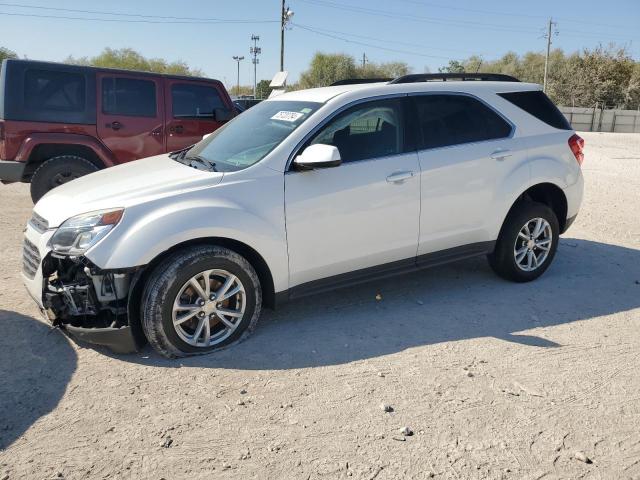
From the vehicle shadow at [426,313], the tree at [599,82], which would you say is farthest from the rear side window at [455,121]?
the tree at [599,82]

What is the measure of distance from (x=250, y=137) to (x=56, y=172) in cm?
396

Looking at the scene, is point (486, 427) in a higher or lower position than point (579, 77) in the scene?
lower

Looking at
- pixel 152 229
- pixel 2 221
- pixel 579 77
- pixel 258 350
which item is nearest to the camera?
pixel 152 229

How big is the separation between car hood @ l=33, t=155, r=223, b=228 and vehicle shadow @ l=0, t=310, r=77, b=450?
0.87 metres

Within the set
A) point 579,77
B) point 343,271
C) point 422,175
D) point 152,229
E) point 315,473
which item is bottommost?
point 315,473

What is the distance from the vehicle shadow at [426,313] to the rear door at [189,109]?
4268mm

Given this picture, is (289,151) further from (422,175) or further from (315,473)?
(315,473)

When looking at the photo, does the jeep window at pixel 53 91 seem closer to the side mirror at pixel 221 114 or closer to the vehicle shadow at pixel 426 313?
the side mirror at pixel 221 114

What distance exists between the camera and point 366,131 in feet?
14.1

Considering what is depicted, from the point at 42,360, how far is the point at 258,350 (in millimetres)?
1412

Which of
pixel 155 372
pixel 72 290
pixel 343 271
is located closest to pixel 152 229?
pixel 72 290

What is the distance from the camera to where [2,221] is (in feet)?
24.1

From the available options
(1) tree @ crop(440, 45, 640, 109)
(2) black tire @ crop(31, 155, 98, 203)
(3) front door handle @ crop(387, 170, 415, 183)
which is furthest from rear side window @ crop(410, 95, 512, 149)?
(1) tree @ crop(440, 45, 640, 109)

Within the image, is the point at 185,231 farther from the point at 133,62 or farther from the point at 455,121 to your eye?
the point at 133,62
